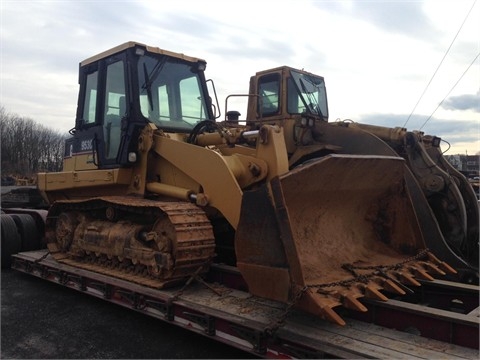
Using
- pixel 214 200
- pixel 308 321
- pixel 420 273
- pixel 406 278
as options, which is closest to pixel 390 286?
pixel 406 278

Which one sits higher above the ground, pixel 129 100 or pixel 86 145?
pixel 129 100

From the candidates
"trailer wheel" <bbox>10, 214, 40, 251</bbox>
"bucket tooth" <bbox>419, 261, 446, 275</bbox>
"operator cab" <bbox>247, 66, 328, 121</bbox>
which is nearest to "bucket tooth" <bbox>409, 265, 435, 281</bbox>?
"bucket tooth" <bbox>419, 261, 446, 275</bbox>

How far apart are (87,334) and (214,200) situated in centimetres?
195

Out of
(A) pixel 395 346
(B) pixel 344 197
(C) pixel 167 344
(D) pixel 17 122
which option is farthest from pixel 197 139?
(D) pixel 17 122

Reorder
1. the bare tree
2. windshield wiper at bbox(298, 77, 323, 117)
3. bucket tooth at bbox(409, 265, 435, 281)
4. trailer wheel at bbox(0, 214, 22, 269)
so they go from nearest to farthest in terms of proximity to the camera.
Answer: bucket tooth at bbox(409, 265, 435, 281)
trailer wheel at bbox(0, 214, 22, 269)
windshield wiper at bbox(298, 77, 323, 117)
the bare tree

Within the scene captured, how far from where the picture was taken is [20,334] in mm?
4902

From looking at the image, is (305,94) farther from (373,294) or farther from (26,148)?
(26,148)

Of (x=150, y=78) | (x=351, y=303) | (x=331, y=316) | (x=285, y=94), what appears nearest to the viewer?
(x=331, y=316)

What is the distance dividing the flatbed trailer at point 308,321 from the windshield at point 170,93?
7.44 ft

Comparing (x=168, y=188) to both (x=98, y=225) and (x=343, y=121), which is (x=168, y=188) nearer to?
(x=98, y=225)

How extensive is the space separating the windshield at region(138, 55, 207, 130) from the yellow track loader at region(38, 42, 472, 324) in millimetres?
18

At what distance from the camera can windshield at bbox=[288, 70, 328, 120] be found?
9383mm

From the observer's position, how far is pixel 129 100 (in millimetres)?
5980

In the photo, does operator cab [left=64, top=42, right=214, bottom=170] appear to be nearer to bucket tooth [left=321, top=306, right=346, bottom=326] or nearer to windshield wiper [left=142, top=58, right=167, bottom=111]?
windshield wiper [left=142, top=58, right=167, bottom=111]
